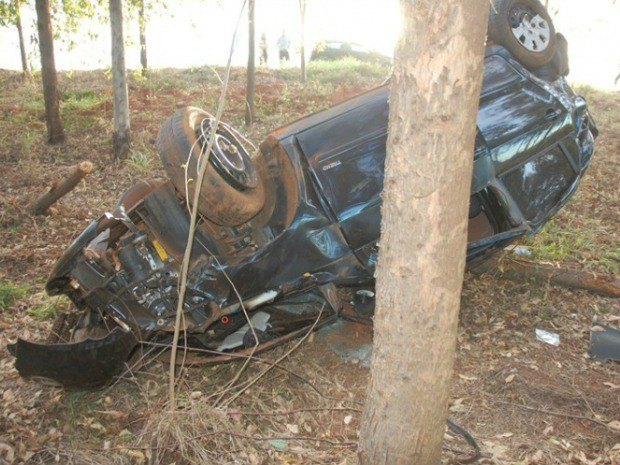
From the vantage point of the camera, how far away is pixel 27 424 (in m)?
3.84

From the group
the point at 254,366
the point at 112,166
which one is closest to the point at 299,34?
the point at 112,166

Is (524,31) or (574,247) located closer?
(524,31)

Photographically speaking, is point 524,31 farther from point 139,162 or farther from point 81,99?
point 81,99

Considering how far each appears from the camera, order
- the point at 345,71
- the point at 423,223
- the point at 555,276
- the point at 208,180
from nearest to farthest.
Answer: the point at 423,223 → the point at 208,180 → the point at 555,276 → the point at 345,71

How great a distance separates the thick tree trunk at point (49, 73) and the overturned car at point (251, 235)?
215 inches

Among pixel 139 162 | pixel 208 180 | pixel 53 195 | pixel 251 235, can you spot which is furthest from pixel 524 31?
pixel 139 162

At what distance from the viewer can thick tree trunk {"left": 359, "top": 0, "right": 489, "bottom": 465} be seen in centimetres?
204

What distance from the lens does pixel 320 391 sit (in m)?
4.10

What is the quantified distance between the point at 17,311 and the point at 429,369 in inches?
163

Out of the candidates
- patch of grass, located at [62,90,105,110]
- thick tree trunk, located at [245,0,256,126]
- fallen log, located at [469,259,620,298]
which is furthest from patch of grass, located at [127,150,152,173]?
fallen log, located at [469,259,620,298]

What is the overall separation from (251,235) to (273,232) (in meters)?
0.17

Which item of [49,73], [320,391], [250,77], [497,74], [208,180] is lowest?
[320,391]

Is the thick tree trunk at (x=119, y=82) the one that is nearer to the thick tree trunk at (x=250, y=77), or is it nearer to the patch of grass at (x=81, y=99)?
the thick tree trunk at (x=250, y=77)

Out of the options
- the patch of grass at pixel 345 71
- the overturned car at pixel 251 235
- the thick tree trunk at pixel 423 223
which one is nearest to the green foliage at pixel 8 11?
the patch of grass at pixel 345 71
